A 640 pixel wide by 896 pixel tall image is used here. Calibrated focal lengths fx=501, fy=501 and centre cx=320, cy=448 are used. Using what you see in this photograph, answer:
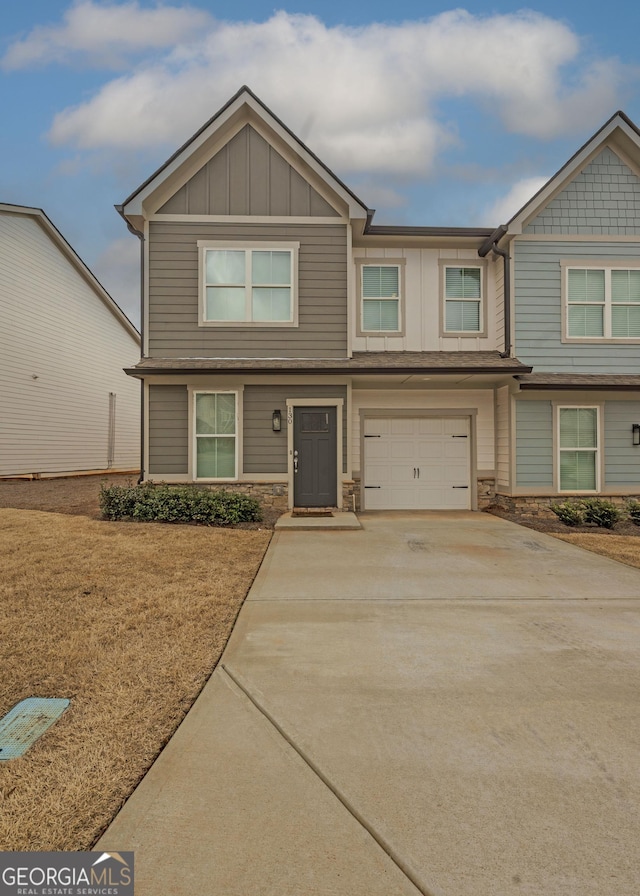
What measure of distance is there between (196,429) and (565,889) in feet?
33.5

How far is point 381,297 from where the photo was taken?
1206 centimetres

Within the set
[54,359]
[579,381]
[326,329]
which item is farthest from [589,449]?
[54,359]

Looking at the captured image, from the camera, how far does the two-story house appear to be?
11.1 m

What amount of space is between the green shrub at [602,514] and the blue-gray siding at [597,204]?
20.8ft

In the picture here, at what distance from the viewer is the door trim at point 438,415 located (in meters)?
11.9

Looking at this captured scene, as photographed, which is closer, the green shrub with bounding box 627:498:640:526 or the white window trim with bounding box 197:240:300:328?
the green shrub with bounding box 627:498:640:526

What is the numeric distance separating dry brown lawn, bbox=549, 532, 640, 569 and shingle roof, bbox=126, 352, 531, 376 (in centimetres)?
368

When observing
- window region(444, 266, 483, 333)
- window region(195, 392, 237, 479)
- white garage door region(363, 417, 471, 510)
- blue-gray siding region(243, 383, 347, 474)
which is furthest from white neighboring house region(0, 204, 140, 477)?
window region(444, 266, 483, 333)

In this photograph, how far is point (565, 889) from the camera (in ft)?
6.00

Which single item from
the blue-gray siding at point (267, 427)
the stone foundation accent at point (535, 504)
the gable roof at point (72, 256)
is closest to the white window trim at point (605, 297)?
the stone foundation accent at point (535, 504)

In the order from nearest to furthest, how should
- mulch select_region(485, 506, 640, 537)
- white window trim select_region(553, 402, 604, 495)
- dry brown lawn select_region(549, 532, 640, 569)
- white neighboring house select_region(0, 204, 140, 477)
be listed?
dry brown lawn select_region(549, 532, 640, 569) < mulch select_region(485, 506, 640, 537) < white window trim select_region(553, 402, 604, 495) < white neighboring house select_region(0, 204, 140, 477)

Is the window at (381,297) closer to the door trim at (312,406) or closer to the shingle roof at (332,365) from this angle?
the shingle roof at (332,365)

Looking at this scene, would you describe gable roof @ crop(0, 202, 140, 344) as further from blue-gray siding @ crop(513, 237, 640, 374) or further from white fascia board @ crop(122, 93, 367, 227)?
blue-gray siding @ crop(513, 237, 640, 374)

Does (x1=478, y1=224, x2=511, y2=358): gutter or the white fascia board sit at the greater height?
the white fascia board
